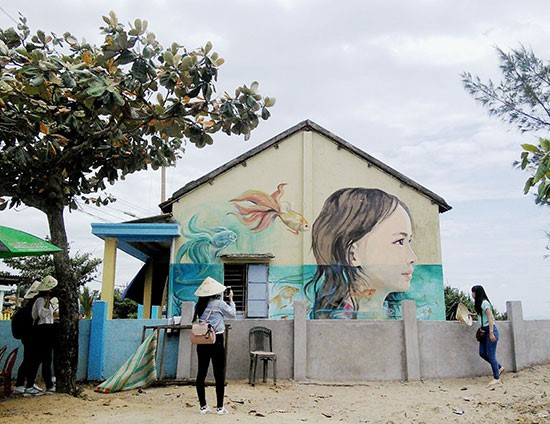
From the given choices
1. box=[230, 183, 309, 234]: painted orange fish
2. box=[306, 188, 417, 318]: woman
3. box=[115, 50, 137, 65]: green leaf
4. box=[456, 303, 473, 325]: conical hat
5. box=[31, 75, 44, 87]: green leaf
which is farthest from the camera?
box=[230, 183, 309, 234]: painted orange fish

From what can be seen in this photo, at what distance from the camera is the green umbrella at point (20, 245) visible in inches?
290

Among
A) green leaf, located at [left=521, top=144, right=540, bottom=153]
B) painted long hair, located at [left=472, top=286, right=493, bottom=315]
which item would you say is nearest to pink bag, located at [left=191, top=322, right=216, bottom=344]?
green leaf, located at [left=521, top=144, right=540, bottom=153]

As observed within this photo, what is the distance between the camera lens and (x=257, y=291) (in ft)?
45.2

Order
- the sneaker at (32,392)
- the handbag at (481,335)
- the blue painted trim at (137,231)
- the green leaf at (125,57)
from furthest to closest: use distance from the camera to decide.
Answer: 1. the blue painted trim at (137,231)
2. the handbag at (481,335)
3. the sneaker at (32,392)
4. the green leaf at (125,57)

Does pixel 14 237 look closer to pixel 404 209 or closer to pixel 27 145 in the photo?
pixel 27 145

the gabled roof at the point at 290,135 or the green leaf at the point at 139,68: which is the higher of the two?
the gabled roof at the point at 290,135

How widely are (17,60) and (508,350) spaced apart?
9.80m

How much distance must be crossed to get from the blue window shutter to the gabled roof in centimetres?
259

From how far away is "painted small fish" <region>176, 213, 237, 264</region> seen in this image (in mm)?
13812

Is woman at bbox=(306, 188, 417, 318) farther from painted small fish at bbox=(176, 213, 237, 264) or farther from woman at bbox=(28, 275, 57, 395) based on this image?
woman at bbox=(28, 275, 57, 395)

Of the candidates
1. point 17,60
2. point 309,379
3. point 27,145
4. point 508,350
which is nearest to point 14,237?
point 27,145

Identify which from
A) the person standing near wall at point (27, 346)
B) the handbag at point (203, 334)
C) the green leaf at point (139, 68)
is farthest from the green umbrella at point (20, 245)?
the green leaf at point (139, 68)

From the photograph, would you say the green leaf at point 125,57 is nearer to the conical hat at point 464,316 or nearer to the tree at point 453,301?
the conical hat at point 464,316

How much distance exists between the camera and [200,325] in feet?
23.2
